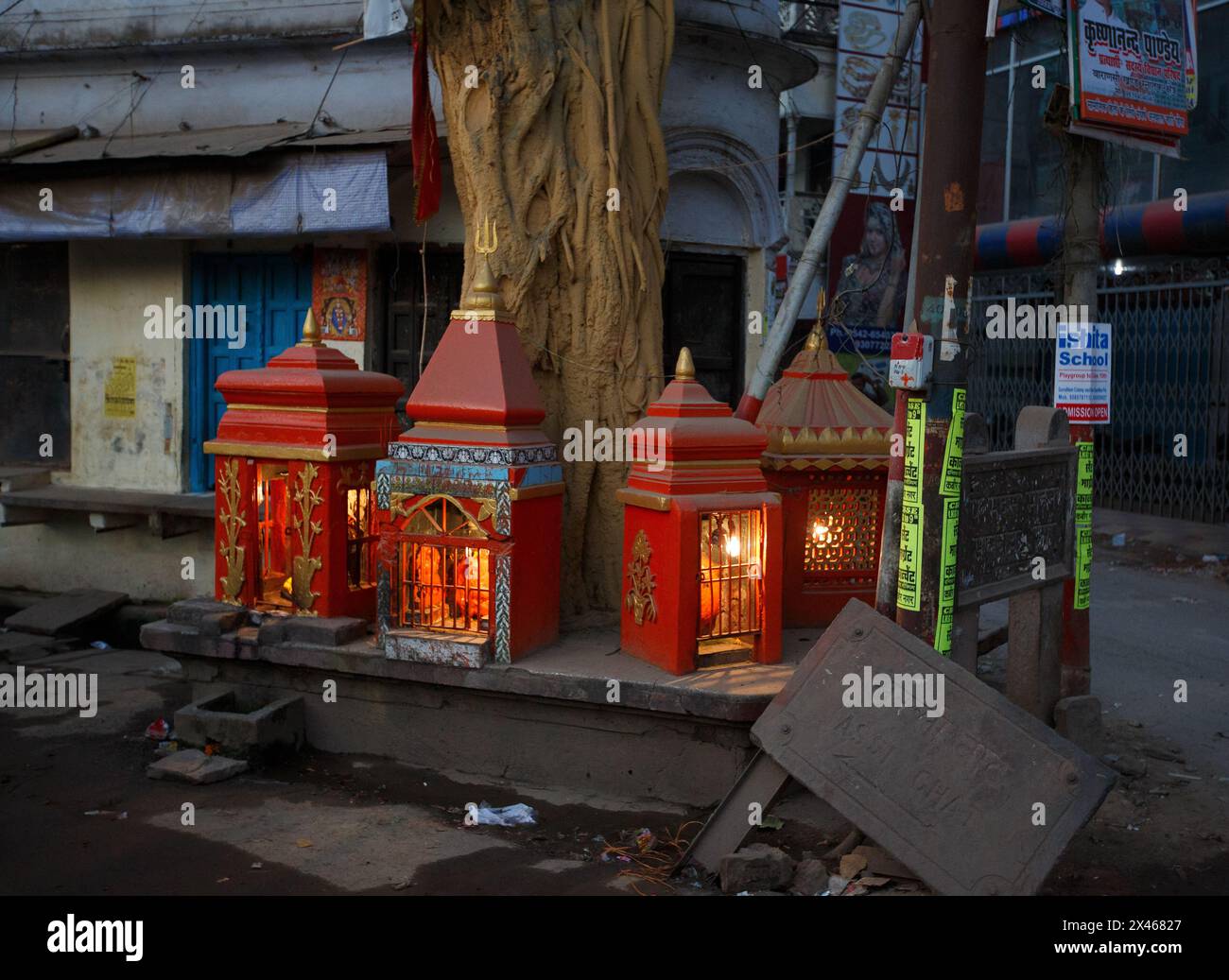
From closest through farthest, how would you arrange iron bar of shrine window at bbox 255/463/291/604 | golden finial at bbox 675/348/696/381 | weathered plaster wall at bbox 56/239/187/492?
golden finial at bbox 675/348/696/381, iron bar of shrine window at bbox 255/463/291/604, weathered plaster wall at bbox 56/239/187/492

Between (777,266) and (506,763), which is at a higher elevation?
(777,266)

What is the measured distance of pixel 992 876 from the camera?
428 centimetres

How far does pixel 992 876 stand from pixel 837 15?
1778cm

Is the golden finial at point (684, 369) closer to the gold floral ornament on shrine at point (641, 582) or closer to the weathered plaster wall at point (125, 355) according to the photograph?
the gold floral ornament on shrine at point (641, 582)

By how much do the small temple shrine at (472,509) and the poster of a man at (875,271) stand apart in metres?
13.6

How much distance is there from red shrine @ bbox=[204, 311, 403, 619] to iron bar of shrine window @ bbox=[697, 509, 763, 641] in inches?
84.7

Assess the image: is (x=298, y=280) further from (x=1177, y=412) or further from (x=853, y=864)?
(x=1177, y=412)

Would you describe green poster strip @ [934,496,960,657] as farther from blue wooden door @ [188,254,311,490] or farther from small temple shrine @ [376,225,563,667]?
blue wooden door @ [188,254,311,490]

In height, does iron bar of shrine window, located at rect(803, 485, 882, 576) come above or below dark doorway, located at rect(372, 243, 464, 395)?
below

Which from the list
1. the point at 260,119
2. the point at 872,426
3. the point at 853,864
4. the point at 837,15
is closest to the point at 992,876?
the point at 853,864

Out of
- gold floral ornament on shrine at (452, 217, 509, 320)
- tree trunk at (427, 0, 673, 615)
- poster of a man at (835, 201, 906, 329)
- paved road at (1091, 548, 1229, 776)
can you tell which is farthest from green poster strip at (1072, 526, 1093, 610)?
poster of a man at (835, 201, 906, 329)

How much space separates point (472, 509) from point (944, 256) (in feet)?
8.55

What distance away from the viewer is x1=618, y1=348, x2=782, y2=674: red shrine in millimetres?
5832

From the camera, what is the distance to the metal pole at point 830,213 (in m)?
9.09
